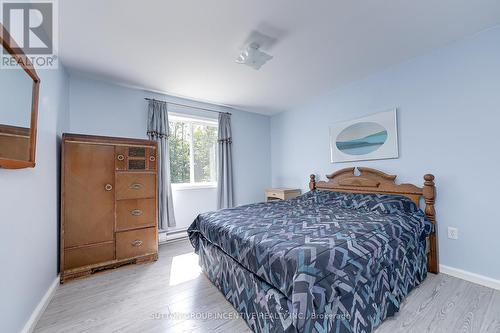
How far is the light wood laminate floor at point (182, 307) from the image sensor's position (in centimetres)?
147

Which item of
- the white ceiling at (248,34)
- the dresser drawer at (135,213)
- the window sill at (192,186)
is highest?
the white ceiling at (248,34)

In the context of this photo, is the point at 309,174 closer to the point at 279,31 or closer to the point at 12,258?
the point at 279,31

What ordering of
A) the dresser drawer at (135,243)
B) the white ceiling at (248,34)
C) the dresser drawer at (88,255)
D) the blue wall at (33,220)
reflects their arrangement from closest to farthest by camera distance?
1. the blue wall at (33,220)
2. the white ceiling at (248,34)
3. the dresser drawer at (88,255)
4. the dresser drawer at (135,243)

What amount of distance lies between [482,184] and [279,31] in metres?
2.39

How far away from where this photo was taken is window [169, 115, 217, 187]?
3544mm

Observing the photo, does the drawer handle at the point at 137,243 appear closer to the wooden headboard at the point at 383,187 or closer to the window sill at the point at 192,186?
the window sill at the point at 192,186

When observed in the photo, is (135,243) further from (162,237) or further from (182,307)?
(182,307)

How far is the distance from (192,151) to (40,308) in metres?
2.62

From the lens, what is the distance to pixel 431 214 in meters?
2.17

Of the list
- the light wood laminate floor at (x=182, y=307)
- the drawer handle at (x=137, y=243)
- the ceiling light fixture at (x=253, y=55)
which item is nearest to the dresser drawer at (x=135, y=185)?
the drawer handle at (x=137, y=243)

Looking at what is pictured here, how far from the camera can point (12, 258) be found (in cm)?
127

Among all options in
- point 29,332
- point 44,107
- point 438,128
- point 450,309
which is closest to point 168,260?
point 29,332

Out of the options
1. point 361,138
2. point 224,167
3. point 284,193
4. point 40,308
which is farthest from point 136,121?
point 361,138

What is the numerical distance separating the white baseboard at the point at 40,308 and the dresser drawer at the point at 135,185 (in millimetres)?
947
